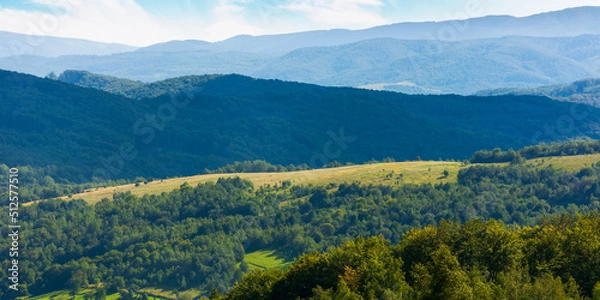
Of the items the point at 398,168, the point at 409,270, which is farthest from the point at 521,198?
the point at 409,270

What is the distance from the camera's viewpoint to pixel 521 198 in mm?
144625

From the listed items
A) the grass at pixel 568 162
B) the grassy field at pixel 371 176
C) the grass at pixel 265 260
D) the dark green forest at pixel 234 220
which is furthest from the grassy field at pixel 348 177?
the grass at pixel 265 260

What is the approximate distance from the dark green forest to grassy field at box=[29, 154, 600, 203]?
244 inches

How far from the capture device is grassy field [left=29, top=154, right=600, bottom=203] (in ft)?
537

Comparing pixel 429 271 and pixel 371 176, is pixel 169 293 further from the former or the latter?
pixel 429 271

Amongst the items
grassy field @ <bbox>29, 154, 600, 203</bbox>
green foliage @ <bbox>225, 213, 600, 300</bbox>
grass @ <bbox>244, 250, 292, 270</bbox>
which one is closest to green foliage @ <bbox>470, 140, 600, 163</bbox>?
grassy field @ <bbox>29, 154, 600, 203</bbox>

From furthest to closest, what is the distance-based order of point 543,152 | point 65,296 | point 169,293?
1. point 543,152
2. point 65,296
3. point 169,293

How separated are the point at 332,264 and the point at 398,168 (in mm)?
120768

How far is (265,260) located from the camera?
138 meters

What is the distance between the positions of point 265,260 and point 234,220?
22.9 metres

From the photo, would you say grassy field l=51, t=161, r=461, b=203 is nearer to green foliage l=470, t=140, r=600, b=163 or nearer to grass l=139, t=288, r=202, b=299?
green foliage l=470, t=140, r=600, b=163

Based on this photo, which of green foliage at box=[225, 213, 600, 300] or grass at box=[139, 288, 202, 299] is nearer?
green foliage at box=[225, 213, 600, 300]

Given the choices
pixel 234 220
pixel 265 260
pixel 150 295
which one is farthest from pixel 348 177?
pixel 150 295

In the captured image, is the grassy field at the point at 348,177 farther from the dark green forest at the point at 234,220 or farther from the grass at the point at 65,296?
the grass at the point at 65,296
